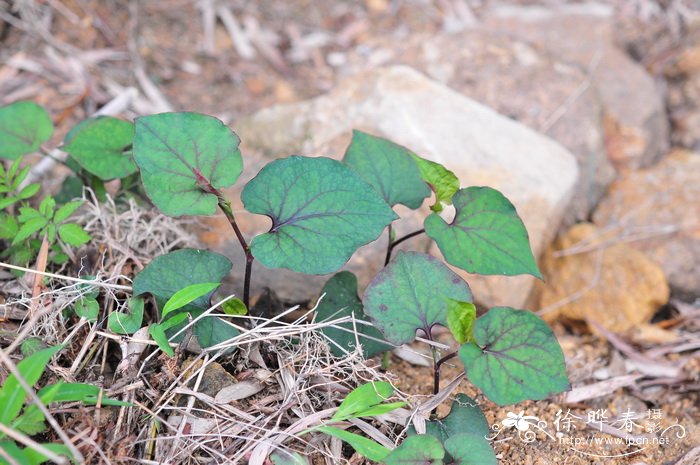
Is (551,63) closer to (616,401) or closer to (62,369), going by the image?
(616,401)

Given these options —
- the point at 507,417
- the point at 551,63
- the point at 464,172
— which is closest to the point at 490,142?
the point at 464,172

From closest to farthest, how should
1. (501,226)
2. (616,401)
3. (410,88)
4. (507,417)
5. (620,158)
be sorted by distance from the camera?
(501,226), (507,417), (616,401), (410,88), (620,158)

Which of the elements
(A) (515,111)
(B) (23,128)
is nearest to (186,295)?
(B) (23,128)

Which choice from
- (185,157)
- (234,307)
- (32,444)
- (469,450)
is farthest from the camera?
(234,307)

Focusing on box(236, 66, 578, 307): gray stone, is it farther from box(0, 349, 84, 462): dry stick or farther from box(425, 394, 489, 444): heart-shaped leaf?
box(0, 349, 84, 462): dry stick

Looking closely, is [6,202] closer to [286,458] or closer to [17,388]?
[17,388]
